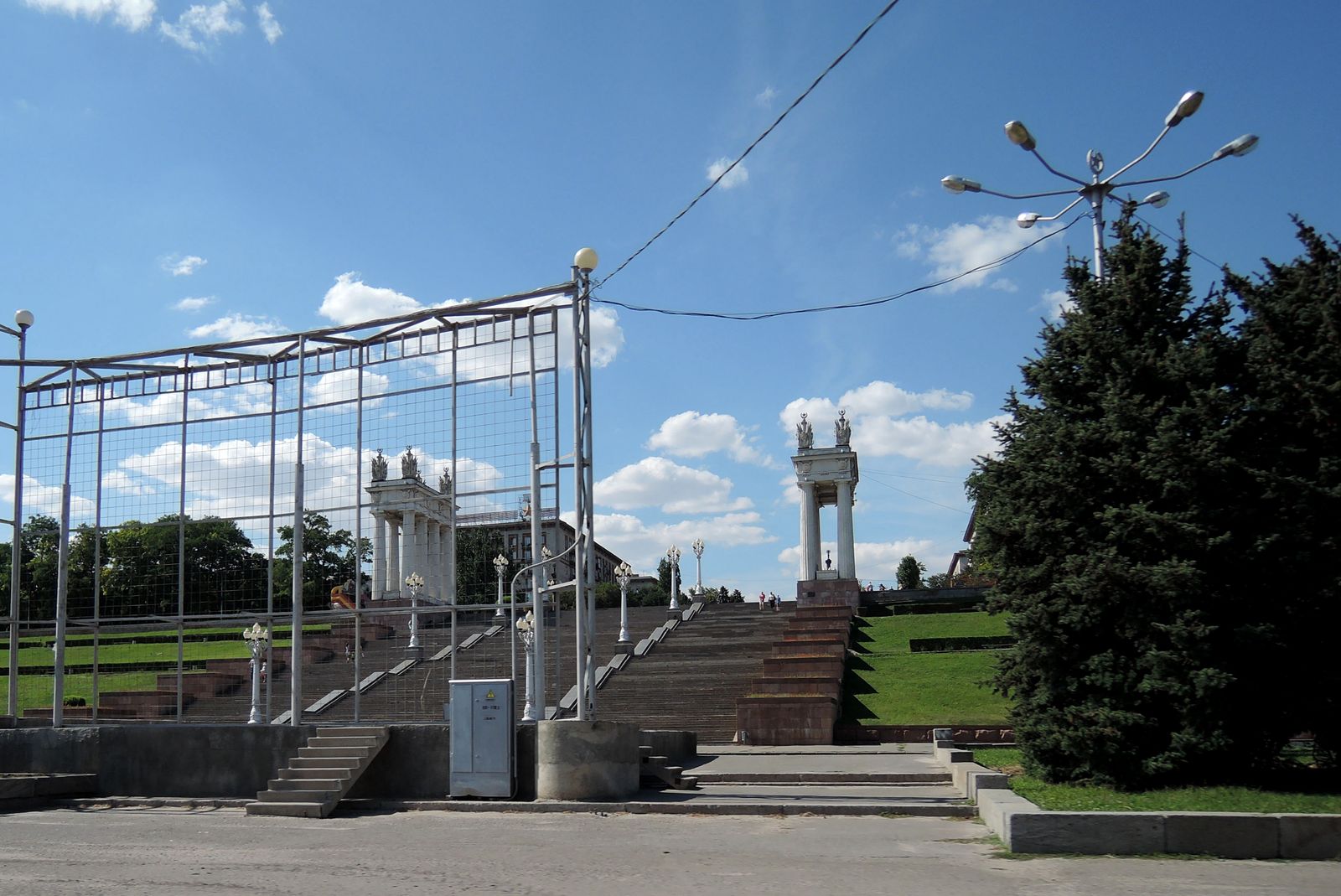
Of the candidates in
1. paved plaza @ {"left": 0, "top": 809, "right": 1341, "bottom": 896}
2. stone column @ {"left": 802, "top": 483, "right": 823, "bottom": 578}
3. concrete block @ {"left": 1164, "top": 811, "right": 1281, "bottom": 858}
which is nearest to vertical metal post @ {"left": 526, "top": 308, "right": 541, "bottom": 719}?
paved plaza @ {"left": 0, "top": 809, "right": 1341, "bottom": 896}

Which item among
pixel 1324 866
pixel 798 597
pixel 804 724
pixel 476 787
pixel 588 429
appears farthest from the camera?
pixel 798 597

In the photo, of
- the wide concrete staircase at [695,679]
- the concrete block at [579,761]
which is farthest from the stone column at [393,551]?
the wide concrete staircase at [695,679]

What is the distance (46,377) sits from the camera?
65.1 ft

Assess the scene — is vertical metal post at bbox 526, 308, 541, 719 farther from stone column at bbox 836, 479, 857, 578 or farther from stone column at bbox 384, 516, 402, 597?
stone column at bbox 836, 479, 857, 578

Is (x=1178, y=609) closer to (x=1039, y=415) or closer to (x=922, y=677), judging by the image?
(x=1039, y=415)

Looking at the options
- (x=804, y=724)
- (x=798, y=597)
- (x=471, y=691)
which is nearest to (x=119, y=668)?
(x=471, y=691)

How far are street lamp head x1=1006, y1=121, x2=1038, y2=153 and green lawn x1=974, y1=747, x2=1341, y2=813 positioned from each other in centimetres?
879

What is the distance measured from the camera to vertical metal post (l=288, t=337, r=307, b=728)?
53.8 ft

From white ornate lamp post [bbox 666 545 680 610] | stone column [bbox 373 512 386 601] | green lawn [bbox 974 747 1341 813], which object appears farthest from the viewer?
white ornate lamp post [bbox 666 545 680 610]

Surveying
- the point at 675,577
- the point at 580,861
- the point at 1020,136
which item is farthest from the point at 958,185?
the point at 675,577

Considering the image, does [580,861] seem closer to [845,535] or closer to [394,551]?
[394,551]

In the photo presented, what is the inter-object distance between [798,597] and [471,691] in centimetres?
3950

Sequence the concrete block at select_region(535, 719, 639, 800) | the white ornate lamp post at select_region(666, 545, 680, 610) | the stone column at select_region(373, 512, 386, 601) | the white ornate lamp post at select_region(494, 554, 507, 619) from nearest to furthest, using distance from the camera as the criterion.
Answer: the concrete block at select_region(535, 719, 639, 800)
the white ornate lamp post at select_region(494, 554, 507, 619)
the stone column at select_region(373, 512, 386, 601)
the white ornate lamp post at select_region(666, 545, 680, 610)

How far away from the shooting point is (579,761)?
14.4 metres
